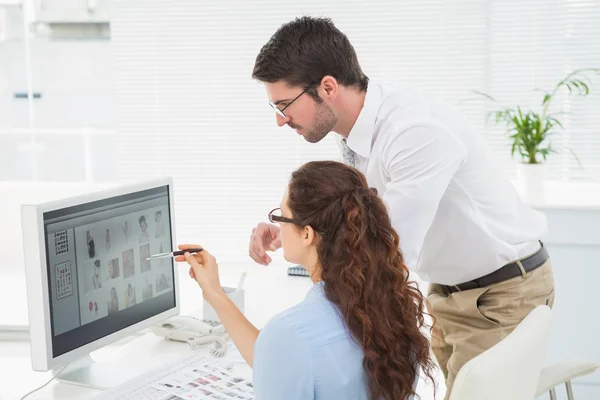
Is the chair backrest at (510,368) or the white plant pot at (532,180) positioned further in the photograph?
the white plant pot at (532,180)

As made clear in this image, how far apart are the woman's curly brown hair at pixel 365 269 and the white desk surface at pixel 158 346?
453 millimetres

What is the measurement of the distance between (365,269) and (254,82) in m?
2.77

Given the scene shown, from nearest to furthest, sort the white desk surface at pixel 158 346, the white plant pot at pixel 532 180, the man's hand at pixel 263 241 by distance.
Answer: the white desk surface at pixel 158 346, the man's hand at pixel 263 241, the white plant pot at pixel 532 180

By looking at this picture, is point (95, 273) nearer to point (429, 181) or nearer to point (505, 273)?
point (429, 181)

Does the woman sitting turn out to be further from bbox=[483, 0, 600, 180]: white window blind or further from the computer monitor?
bbox=[483, 0, 600, 180]: white window blind

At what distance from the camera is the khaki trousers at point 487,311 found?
6.57 ft

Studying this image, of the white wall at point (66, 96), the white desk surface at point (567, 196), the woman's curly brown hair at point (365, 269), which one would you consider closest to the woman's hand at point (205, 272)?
the woman's curly brown hair at point (365, 269)

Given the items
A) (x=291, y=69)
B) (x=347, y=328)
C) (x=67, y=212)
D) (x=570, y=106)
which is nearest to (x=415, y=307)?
(x=347, y=328)

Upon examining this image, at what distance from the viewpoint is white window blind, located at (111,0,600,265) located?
148 inches

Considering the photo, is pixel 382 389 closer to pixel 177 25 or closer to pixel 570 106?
pixel 570 106

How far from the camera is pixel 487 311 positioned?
2.01m

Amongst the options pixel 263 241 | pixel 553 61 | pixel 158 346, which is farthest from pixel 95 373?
pixel 553 61

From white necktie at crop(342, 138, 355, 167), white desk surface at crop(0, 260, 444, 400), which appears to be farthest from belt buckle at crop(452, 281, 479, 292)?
white necktie at crop(342, 138, 355, 167)

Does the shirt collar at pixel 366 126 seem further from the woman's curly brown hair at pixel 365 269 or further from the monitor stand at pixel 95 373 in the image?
the monitor stand at pixel 95 373
